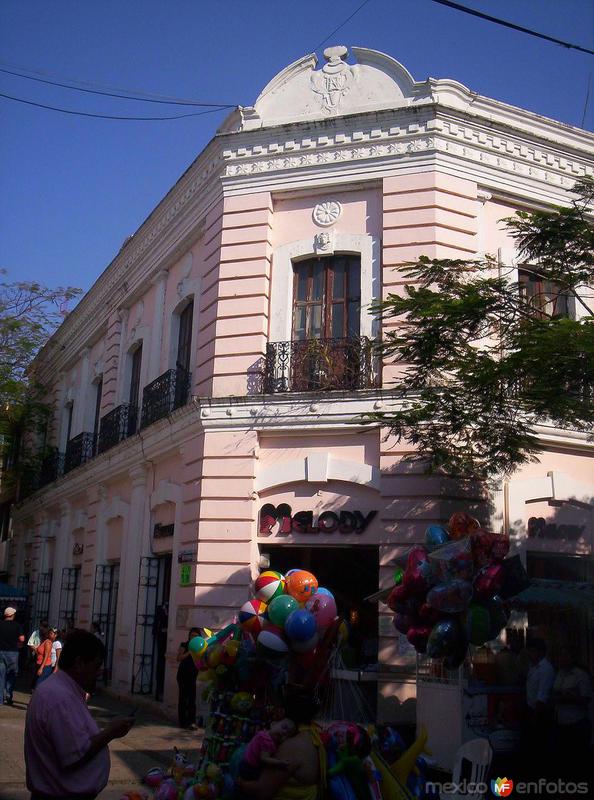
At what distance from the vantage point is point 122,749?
10875 mm

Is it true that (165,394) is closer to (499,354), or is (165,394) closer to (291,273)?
(291,273)

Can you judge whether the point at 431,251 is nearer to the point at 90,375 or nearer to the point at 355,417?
the point at 355,417

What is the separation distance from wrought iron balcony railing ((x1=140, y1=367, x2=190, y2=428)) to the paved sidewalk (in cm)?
511

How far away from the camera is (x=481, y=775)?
275 inches

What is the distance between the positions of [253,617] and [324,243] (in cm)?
723

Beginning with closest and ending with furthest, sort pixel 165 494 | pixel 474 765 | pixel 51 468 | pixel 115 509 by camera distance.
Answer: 1. pixel 474 765
2. pixel 165 494
3. pixel 115 509
4. pixel 51 468

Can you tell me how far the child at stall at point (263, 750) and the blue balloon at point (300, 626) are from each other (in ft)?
8.18

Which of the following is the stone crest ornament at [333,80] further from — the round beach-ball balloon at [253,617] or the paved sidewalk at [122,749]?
the paved sidewalk at [122,749]

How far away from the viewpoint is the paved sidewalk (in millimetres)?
8688

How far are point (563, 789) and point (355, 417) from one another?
594cm

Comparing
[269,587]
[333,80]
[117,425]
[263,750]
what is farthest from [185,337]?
[263,750]

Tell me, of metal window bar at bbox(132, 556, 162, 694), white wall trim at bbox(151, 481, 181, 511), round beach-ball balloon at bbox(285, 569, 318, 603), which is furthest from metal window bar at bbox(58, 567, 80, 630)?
round beach-ball balloon at bbox(285, 569, 318, 603)

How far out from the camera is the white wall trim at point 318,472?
487 inches

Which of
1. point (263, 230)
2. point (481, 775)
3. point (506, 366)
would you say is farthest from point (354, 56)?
point (481, 775)
